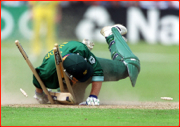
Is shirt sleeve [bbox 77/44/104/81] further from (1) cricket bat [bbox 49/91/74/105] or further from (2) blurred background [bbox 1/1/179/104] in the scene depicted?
(2) blurred background [bbox 1/1/179/104]

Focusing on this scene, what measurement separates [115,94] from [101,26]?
5.87m

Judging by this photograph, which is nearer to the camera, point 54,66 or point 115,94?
point 54,66

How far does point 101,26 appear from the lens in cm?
1180

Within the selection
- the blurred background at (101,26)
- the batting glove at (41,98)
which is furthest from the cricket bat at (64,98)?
the blurred background at (101,26)

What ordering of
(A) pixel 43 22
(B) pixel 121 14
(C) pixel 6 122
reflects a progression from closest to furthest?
(C) pixel 6 122 → (A) pixel 43 22 → (B) pixel 121 14

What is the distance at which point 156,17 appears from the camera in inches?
485

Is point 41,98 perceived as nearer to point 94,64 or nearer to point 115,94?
point 94,64

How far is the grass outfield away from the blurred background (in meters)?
0.04

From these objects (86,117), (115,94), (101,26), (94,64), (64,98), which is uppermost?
(94,64)

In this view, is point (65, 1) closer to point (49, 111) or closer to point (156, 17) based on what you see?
point (156, 17)

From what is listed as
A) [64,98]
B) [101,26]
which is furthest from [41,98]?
[101,26]

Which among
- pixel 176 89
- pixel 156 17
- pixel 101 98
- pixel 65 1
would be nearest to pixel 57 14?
pixel 65 1

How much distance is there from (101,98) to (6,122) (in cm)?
289

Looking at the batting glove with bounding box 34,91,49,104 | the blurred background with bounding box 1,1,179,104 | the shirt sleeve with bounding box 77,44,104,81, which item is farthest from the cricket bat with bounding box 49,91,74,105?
the blurred background with bounding box 1,1,179,104
